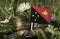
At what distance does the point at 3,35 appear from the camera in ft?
5.78

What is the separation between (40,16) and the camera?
1.74 metres

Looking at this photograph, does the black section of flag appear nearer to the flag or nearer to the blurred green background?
the flag

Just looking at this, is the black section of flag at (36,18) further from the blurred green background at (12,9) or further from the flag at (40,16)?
the blurred green background at (12,9)

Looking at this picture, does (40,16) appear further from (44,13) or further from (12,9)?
(12,9)

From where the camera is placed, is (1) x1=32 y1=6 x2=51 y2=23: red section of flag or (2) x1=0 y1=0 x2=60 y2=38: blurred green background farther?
(2) x1=0 y1=0 x2=60 y2=38: blurred green background

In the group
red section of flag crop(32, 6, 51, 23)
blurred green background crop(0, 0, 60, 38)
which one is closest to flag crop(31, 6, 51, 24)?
red section of flag crop(32, 6, 51, 23)

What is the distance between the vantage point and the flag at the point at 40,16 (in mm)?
1732

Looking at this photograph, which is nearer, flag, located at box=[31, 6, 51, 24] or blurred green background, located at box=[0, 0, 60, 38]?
flag, located at box=[31, 6, 51, 24]

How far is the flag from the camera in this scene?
1.73 metres

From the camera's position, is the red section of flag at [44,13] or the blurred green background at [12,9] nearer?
the red section of flag at [44,13]

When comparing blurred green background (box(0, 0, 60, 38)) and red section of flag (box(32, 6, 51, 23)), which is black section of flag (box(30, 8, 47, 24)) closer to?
red section of flag (box(32, 6, 51, 23))

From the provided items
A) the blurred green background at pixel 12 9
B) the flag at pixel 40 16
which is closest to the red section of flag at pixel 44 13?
the flag at pixel 40 16

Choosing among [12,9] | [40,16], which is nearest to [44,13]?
[40,16]

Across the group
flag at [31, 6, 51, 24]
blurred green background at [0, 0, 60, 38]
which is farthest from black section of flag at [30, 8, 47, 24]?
blurred green background at [0, 0, 60, 38]
